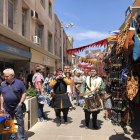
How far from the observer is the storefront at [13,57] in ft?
25.7

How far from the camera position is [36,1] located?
12.3 meters

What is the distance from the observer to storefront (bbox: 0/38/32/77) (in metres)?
7.83

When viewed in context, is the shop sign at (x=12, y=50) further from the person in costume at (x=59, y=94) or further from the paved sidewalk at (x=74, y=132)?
the paved sidewalk at (x=74, y=132)

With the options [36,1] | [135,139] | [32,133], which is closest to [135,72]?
[135,139]

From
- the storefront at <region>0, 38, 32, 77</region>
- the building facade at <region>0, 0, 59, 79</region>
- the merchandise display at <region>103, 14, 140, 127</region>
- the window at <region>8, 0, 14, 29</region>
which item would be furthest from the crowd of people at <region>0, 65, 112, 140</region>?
the window at <region>8, 0, 14, 29</region>

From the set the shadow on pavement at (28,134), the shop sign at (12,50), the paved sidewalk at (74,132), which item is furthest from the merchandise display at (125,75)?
the shop sign at (12,50)

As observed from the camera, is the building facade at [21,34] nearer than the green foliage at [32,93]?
No

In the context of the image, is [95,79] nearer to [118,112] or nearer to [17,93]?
[118,112]

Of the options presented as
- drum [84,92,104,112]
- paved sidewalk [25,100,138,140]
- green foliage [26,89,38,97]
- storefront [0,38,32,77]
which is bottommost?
paved sidewalk [25,100,138,140]

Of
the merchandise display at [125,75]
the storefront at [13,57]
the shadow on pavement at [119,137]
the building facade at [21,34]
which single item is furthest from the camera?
the storefront at [13,57]

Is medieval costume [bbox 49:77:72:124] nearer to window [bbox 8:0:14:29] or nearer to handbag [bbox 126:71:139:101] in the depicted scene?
handbag [bbox 126:71:139:101]

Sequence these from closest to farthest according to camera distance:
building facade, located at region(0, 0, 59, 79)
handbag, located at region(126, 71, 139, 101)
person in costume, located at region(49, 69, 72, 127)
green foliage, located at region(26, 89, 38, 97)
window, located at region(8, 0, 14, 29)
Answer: handbag, located at region(126, 71, 139, 101), person in costume, located at region(49, 69, 72, 127), green foliage, located at region(26, 89, 38, 97), building facade, located at region(0, 0, 59, 79), window, located at region(8, 0, 14, 29)

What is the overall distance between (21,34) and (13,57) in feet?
5.42

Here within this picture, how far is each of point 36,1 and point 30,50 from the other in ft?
14.5
